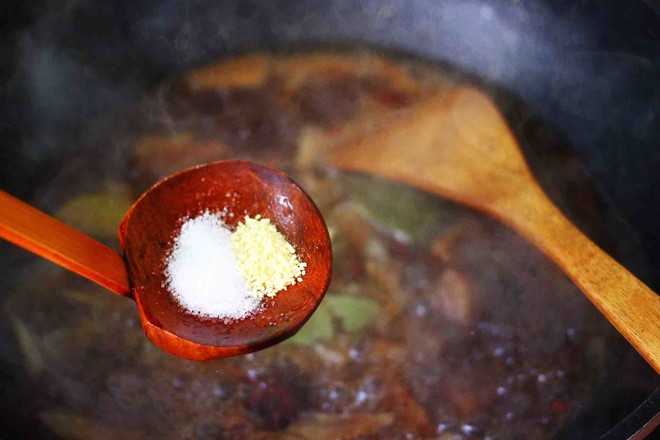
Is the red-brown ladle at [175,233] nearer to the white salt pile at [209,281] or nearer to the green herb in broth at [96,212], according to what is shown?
the white salt pile at [209,281]

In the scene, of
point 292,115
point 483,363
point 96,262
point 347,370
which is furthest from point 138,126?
point 483,363

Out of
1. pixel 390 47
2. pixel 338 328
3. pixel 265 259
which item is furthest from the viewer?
pixel 390 47

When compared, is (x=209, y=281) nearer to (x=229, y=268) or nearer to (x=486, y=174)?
(x=229, y=268)

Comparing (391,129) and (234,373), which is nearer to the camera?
(234,373)

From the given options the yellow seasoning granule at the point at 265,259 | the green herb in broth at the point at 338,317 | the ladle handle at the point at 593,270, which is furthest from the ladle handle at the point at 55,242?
the ladle handle at the point at 593,270

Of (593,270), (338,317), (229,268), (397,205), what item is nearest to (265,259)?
(229,268)

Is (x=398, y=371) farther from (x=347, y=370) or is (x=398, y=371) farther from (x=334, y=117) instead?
(x=334, y=117)
